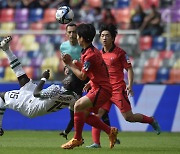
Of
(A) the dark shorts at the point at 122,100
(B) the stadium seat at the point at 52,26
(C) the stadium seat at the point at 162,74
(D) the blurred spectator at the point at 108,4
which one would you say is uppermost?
(D) the blurred spectator at the point at 108,4

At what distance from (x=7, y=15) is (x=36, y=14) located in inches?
37.0

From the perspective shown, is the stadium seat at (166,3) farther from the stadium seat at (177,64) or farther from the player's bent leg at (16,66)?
the player's bent leg at (16,66)

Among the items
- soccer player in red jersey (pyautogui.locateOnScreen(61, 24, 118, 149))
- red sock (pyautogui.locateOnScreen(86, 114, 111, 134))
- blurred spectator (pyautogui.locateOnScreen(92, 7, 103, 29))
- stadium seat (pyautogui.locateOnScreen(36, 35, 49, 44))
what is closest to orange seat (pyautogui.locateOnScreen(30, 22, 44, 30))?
blurred spectator (pyautogui.locateOnScreen(92, 7, 103, 29))

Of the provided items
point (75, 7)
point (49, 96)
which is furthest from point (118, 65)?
point (75, 7)

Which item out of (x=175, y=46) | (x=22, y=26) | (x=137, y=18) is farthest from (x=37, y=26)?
(x=175, y=46)

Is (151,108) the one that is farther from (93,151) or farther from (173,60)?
(93,151)

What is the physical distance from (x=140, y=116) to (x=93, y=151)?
90.3 inches

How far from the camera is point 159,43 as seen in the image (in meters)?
20.5

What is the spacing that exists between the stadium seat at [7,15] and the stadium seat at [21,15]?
0.13m

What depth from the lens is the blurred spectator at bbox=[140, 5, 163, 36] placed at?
20.8 metres

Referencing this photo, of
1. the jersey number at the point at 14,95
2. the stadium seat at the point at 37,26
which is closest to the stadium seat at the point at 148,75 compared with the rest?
the stadium seat at the point at 37,26

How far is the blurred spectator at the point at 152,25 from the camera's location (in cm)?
2078

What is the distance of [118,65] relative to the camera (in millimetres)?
13117

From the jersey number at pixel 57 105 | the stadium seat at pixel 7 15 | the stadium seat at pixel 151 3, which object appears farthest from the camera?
the stadium seat at pixel 7 15
